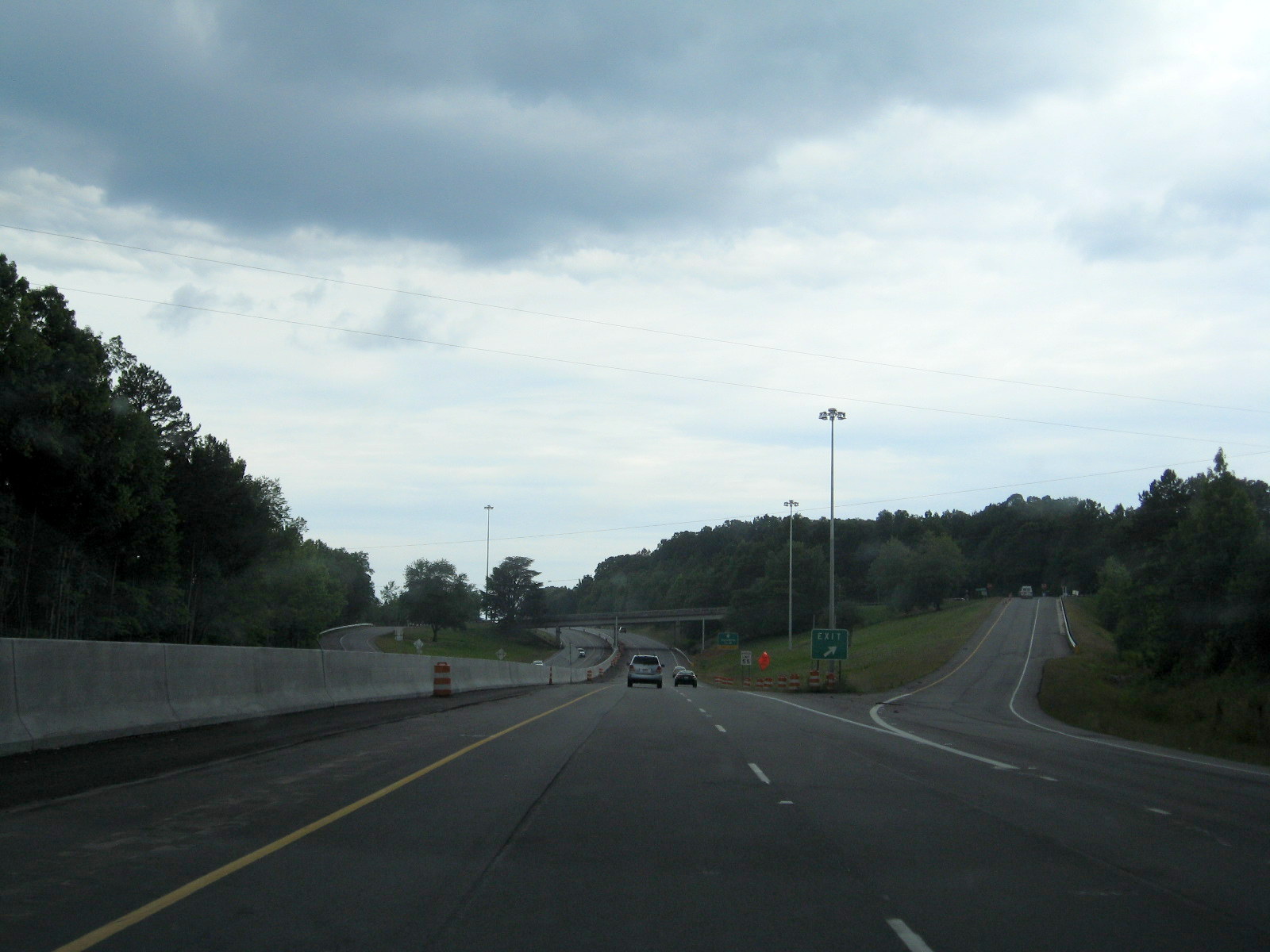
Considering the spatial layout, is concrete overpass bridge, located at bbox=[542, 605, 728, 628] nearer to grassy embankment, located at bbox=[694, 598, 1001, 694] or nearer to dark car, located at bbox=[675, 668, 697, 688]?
grassy embankment, located at bbox=[694, 598, 1001, 694]

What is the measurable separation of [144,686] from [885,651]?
8265 centimetres

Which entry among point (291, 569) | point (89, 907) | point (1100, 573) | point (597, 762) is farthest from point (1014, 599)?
point (89, 907)

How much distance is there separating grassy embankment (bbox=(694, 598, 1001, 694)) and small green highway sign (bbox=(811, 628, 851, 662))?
1.96m

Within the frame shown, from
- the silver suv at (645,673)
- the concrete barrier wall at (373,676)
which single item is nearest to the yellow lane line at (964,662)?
the silver suv at (645,673)

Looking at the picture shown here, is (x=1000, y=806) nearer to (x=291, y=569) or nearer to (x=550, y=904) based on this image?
(x=550, y=904)

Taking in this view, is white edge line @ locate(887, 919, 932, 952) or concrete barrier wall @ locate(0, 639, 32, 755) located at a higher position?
concrete barrier wall @ locate(0, 639, 32, 755)

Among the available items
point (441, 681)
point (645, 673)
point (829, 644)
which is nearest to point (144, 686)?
point (441, 681)

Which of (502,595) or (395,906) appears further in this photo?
(502,595)

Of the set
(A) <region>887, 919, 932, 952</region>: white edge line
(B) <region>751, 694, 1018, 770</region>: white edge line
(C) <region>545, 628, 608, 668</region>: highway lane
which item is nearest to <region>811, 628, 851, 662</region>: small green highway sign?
(B) <region>751, 694, 1018, 770</region>: white edge line

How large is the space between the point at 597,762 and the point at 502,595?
166m

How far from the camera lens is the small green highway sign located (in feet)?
180

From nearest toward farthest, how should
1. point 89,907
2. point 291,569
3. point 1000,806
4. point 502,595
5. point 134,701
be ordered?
1. point 89,907
2. point 1000,806
3. point 134,701
4. point 291,569
5. point 502,595

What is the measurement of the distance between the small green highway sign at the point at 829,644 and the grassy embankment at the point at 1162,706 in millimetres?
9612

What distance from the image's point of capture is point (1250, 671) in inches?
1946
